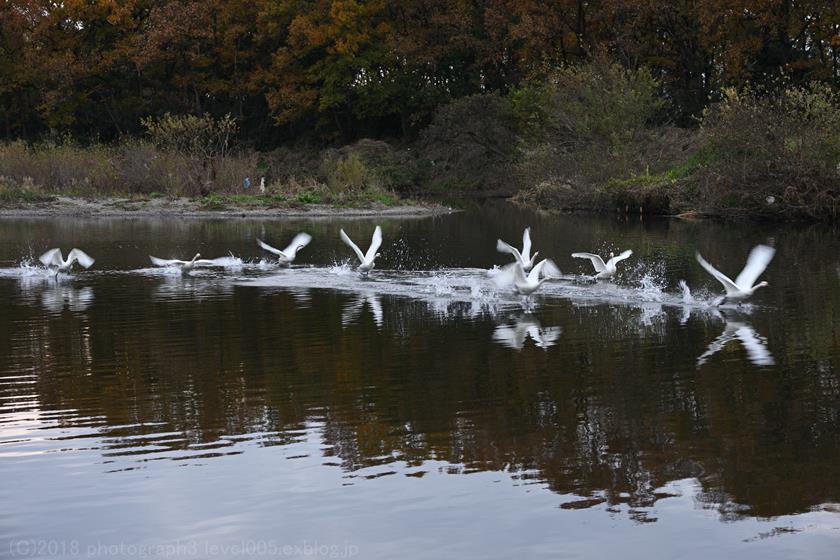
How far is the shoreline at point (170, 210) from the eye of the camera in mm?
43716

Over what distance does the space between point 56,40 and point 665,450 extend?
224 feet

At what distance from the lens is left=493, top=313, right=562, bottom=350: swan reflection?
47.8 ft

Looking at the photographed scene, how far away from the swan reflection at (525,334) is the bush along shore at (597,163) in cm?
2180

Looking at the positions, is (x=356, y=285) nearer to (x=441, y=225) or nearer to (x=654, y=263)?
(x=654, y=263)

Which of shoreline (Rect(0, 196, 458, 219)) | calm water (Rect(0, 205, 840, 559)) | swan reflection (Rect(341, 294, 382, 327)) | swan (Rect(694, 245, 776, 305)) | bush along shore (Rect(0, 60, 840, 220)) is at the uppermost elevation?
bush along shore (Rect(0, 60, 840, 220))

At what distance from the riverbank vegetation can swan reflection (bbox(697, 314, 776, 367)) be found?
21304 millimetres

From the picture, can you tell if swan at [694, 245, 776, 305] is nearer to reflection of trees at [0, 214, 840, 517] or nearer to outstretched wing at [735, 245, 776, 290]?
outstretched wing at [735, 245, 776, 290]

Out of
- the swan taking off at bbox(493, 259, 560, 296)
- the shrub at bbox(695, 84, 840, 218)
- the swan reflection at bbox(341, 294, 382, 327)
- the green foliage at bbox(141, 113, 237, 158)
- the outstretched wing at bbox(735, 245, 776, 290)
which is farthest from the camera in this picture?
the green foliage at bbox(141, 113, 237, 158)

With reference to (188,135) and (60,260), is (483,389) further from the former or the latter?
(188,135)

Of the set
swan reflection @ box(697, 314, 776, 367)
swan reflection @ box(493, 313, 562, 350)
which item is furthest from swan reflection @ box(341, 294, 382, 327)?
swan reflection @ box(697, 314, 776, 367)

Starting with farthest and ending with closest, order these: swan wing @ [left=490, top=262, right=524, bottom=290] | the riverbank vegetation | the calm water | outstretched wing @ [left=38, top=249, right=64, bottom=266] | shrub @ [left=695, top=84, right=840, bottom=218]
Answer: the riverbank vegetation < shrub @ [left=695, top=84, right=840, bottom=218] < outstretched wing @ [left=38, top=249, right=64, bottom=266] < swan wing @ [left=490, top=262, right=524, bottom=290] < the calm water

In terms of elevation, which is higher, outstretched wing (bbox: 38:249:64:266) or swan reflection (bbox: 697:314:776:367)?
outstretched wing (bbox: 38:249:64:266)

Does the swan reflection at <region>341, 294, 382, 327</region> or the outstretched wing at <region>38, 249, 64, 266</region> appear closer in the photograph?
the swan reflection at <region>341, 294, 382, 327</region>

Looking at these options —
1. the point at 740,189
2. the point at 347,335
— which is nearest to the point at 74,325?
the point at 347,335
